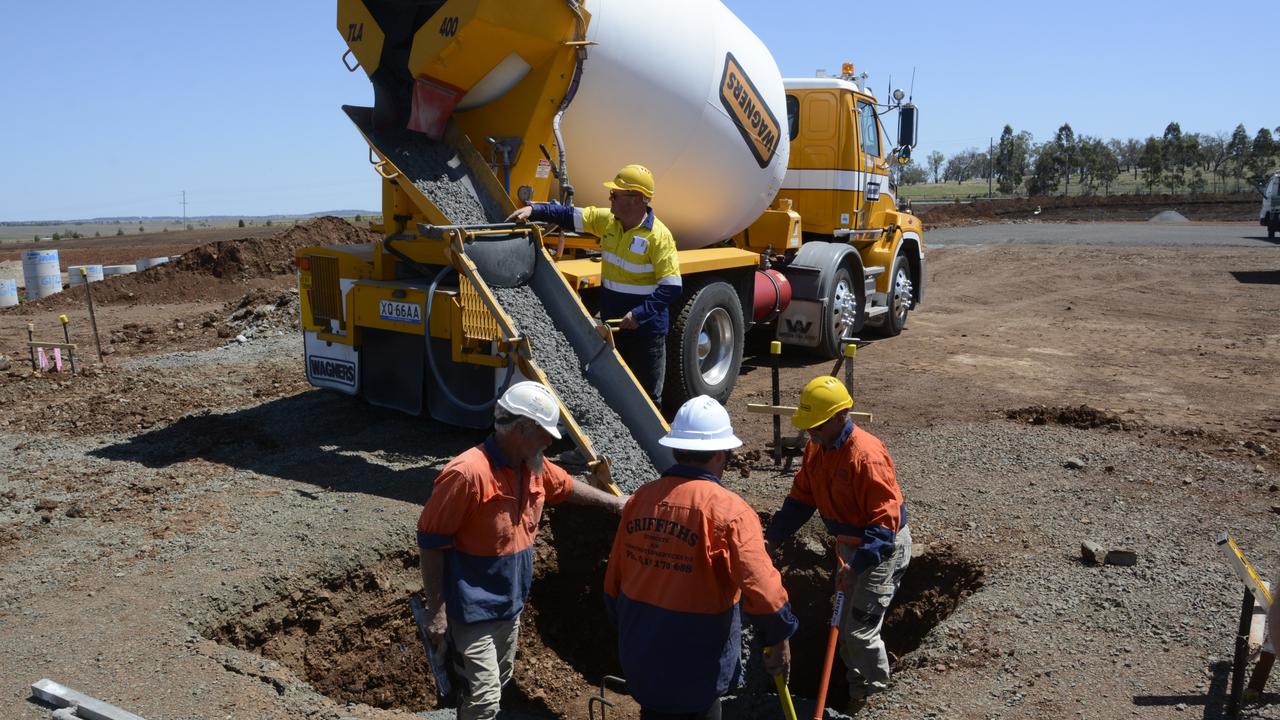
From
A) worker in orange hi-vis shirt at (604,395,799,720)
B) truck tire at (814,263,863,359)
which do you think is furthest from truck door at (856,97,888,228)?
worker in orange hi-vis shirt at (604,395,799,720)

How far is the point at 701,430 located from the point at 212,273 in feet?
62.2

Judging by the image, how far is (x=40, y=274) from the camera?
1952 centimetres

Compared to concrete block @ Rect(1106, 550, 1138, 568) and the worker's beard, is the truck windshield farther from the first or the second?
the worker's beard

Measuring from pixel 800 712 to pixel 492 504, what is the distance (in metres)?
2.62

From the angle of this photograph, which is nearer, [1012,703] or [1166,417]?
[1012,703]

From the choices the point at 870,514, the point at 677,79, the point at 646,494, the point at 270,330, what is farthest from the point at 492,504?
the point at 270,330

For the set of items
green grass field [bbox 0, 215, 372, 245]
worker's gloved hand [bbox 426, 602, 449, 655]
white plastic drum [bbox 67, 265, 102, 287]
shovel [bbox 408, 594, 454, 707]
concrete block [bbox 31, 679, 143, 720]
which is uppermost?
green grass field [bbox 0, 215, 372, 245]

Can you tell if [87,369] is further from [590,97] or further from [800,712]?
[800,712]

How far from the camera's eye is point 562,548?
6.06m

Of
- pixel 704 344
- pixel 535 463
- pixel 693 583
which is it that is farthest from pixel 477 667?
pixel 704 344

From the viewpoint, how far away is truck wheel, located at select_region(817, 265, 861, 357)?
36.8 feet

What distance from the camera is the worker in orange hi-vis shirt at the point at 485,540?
11.3ft

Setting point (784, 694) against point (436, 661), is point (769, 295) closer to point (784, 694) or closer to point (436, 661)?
point (784, 694)

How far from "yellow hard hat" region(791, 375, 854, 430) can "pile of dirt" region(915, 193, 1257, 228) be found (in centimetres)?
3705
